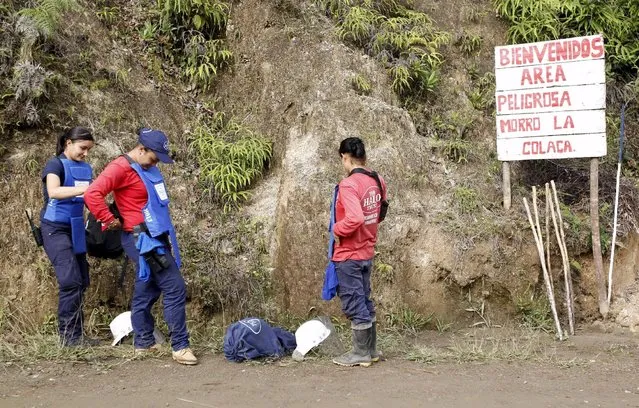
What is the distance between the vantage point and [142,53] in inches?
390

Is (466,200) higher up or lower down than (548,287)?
higher up

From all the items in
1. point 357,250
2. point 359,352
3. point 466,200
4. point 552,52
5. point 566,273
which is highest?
point 552,52

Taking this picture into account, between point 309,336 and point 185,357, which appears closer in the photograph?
point 185,357

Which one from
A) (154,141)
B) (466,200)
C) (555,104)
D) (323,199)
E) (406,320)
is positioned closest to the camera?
(154,141)

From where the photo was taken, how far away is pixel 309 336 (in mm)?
6613

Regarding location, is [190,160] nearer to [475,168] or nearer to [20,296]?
[20,296]

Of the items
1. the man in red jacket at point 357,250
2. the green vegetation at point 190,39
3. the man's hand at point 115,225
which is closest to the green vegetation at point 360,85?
the green vegetation at point 190,39

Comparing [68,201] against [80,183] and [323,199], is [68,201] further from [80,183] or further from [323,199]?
[323,199]

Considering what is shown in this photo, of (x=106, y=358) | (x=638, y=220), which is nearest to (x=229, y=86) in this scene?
(x=106, y=358)

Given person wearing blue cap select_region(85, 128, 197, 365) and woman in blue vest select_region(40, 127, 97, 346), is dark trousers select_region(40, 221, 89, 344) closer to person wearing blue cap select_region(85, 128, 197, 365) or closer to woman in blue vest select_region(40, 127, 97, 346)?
woman in blue vest select_region(40, 127, 97, 346)

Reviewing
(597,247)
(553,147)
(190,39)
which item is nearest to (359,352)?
(597,247)

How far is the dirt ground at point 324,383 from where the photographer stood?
5469 mm

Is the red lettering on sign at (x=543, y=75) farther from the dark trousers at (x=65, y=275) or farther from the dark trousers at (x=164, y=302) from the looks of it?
the dark trousers at (x=65, y=275)

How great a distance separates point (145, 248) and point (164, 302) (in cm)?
54
